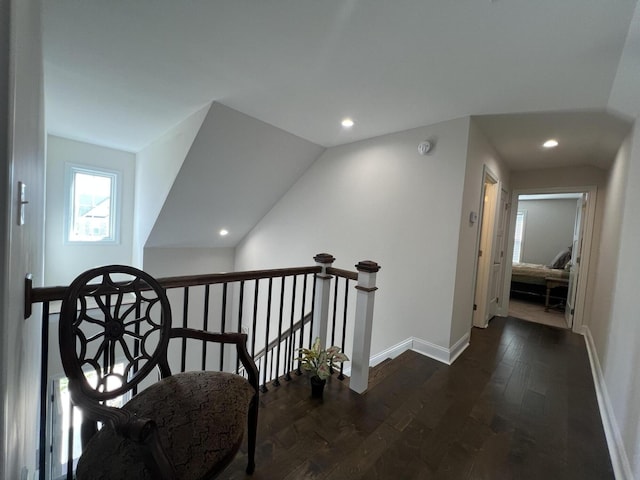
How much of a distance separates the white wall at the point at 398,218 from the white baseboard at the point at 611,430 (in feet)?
3.59

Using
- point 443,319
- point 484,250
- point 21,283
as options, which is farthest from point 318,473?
point 484,250

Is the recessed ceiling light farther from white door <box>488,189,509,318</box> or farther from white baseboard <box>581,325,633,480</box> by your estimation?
white baseboard <box>581,325,633,480</box>

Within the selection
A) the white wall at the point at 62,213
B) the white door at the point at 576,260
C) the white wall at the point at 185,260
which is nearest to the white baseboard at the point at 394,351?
the white door at the point at 576,260

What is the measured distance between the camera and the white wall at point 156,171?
10.0 ft

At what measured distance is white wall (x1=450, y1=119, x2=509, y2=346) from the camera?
8.60ft

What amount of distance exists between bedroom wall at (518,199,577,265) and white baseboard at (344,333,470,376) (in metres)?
5.68

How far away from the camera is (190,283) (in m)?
1.47

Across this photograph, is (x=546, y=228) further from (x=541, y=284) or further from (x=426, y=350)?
(x=426, y=350)

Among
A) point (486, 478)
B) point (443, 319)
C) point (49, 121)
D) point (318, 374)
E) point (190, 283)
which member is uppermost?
point (49, 121)

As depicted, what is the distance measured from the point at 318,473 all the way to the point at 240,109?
3.11 metres

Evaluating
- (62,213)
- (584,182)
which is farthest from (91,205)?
(584,182)

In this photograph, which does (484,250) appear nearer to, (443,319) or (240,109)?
(443,319)

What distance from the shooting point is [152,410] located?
975 millimetres

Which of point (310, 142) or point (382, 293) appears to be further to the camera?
point (310, 142)
